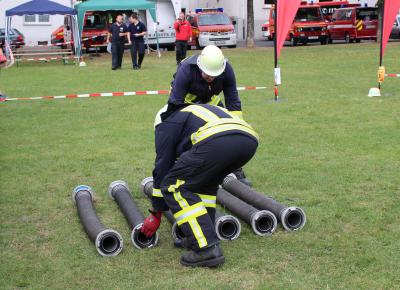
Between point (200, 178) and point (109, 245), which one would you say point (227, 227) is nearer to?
point (200, 178)

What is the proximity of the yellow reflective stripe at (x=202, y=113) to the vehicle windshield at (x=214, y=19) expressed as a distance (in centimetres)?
2968

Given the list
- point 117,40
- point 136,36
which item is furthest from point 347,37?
point 136,36

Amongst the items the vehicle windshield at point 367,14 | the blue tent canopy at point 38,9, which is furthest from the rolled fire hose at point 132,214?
the vehicle windshield at point 367,14

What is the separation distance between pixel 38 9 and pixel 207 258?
24868mm

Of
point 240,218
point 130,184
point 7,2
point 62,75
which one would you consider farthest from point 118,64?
point 7,2

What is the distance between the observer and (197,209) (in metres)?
5.14

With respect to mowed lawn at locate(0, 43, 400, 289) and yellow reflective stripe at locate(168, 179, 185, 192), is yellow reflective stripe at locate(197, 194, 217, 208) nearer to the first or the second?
yellow reflective stripe at locate(168, 179, 185, 192)

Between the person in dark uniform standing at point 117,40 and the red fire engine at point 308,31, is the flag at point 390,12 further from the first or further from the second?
the red fire engine at point 308,31

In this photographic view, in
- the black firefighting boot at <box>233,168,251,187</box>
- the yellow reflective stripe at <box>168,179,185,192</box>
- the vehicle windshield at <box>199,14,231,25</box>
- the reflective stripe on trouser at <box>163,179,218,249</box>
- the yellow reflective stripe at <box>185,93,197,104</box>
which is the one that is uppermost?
the vehicle windshield at <box>199,14,231,25</box>

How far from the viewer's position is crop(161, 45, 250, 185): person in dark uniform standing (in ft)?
18.3

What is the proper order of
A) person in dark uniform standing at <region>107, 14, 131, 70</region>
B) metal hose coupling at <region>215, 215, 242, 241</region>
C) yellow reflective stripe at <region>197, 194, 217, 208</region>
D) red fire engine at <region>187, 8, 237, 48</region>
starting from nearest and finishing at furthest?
yellow reflective stripe at <region>197, 194, 217, 208</region> < metal hose coupling at <region>215, 215, 242, 241</region> < person in dark uniform standing at <region>107, 14, 131, 70</region> < red fire engine at <region>187, 8, 237, 48</region>

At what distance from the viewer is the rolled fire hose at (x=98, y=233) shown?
5449 millimetres

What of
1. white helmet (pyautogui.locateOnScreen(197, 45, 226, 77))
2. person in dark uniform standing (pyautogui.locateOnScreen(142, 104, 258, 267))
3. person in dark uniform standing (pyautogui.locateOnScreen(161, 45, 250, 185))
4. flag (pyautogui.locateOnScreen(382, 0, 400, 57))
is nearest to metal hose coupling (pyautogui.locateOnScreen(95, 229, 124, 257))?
person in dark uniform standing (pyautogui.locateOnScreen(142, 104, 258, 267))

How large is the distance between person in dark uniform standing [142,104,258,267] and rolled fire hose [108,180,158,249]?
0.51m
